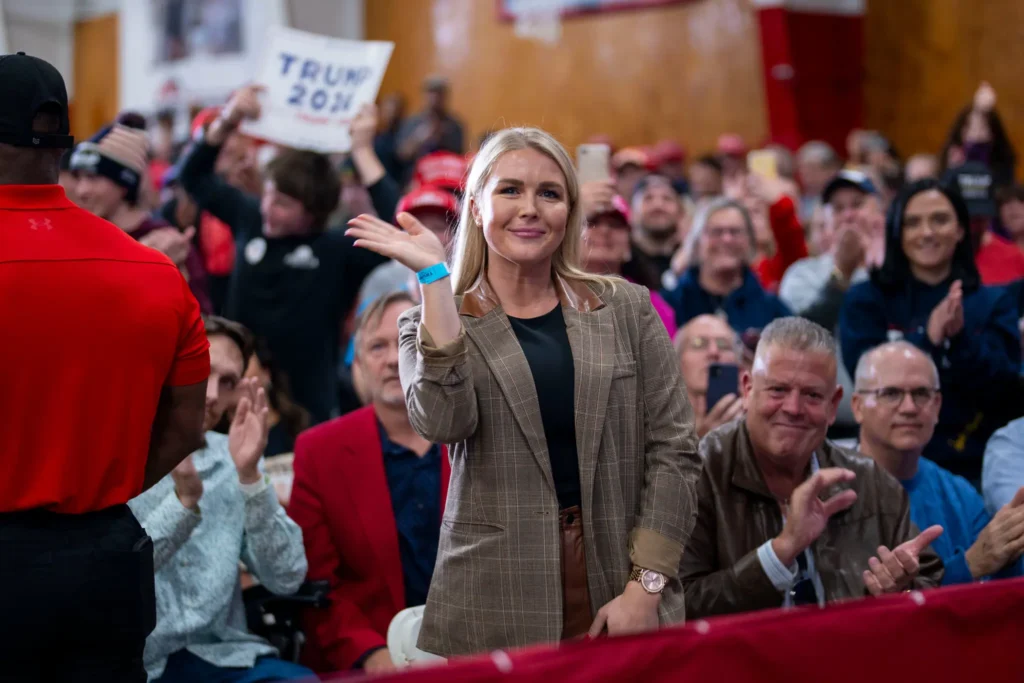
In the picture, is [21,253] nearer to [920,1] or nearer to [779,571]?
[779,571]

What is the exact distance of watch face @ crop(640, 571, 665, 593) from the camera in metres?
2.31

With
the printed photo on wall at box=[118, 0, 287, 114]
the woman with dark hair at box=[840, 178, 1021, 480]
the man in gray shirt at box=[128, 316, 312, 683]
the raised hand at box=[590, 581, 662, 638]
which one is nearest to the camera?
the raised hand at box=[590, 581, 662, 638]

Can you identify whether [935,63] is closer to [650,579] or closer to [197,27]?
[650,579]

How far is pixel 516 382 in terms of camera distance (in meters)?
2.30

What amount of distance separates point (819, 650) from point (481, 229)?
3.44 feet

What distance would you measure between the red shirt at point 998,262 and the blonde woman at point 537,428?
3.63 m

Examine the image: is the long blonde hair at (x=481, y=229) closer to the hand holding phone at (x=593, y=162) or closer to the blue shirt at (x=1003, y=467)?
the blue shirt at (x=1003, y=467)

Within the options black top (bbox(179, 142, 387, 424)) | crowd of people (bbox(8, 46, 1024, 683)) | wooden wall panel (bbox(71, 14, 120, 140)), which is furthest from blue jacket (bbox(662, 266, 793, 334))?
wooden wall panel (bbox(71, 14, 120, 140))

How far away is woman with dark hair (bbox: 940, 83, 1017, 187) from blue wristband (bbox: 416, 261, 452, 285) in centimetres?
582

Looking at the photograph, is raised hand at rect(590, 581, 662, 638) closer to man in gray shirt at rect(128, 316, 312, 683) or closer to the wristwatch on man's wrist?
the wristwatch on man's wrist

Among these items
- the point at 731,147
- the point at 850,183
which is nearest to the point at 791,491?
the point at 850,183

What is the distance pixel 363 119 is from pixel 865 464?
2793mm

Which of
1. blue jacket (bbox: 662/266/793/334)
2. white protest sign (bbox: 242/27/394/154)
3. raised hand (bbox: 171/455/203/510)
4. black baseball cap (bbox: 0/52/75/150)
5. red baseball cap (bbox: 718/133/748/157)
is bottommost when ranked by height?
raised hand (bbox: 171/455/203/510)

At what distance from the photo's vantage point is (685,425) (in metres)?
2.41
